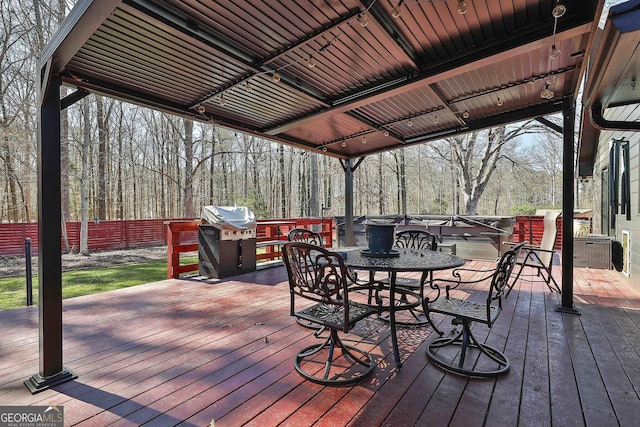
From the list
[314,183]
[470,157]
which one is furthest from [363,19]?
[470,157]

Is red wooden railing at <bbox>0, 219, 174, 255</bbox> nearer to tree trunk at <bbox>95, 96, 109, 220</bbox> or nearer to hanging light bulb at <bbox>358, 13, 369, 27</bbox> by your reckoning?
tree trunk at <bbox>95, 96, 109, 220</bbox>

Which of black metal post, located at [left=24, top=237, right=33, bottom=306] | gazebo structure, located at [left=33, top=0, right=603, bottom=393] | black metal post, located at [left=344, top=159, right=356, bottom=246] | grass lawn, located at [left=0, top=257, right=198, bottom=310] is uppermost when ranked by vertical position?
gazebo structure, located at [left=33, top=0, right=603, bottom=393]

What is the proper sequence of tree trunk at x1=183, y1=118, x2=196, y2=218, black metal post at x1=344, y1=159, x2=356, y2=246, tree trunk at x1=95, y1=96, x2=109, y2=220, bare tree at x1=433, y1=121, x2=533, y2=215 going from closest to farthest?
black metal post at x1=344, y1=159, x2=356, y2=246
tree trunk at x1=183, y1=118, x2=196, y2=218
tree trunk at x1=95, y1=96, x2=109, y2=220
bare tree at x1=433, y1=121, x2=533, y2=215

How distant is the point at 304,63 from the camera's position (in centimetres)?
310

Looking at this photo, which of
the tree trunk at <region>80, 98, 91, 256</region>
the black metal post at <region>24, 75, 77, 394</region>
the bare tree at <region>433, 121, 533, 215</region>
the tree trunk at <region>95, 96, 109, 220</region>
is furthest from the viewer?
the bare tree at <region>433, 121, 533, 215</region>

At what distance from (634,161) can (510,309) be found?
313 centimetres

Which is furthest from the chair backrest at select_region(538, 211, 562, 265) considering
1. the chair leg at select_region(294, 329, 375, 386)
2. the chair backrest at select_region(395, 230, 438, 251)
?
the chair leg at select_region(294, 329, 375, 386)

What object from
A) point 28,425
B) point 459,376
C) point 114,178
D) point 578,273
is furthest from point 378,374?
point 114,178

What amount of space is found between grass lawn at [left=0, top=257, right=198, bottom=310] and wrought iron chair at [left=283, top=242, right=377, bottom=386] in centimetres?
523

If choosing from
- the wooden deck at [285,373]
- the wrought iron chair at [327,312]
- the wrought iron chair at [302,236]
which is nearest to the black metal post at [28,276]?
the wooden deck at [285,373]

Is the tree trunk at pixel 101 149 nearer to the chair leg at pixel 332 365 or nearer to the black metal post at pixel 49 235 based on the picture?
the black metal post at pixel 49 235

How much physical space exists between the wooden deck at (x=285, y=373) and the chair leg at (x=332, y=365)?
6cm

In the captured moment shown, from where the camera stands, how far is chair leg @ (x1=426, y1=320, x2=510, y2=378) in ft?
7.27

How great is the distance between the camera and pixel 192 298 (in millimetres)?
4211
